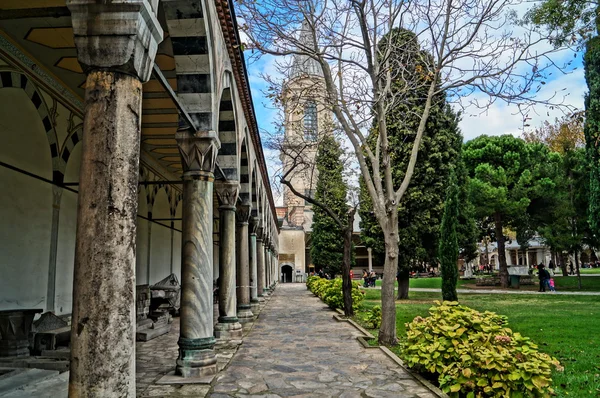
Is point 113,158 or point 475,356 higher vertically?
point 113,158

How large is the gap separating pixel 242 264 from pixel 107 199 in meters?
9.33

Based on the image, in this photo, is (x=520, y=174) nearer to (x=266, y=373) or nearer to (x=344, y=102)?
(x=344, y=102)

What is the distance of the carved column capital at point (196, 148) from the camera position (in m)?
6.54

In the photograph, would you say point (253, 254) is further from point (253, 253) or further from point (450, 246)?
point (450, 246)

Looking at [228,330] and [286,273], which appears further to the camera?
[286,273]

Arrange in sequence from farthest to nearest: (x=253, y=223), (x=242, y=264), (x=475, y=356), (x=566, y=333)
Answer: (x=253, y=223) < (x=242, y=264) < (x=566, y=333) < (x=475, y=356)

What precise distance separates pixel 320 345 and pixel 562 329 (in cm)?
622

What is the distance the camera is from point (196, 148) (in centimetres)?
660

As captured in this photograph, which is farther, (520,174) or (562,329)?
(520,174)

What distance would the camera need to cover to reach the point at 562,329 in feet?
36.0

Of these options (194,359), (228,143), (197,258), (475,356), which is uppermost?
(228,143)

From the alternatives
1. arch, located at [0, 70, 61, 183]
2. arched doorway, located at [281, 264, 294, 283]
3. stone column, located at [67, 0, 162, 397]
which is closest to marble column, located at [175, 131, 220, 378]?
stone column, located at [67, 0, 162, 397]

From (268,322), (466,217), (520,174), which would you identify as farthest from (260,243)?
(520,174)

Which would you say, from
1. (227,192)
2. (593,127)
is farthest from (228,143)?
(593,127)
